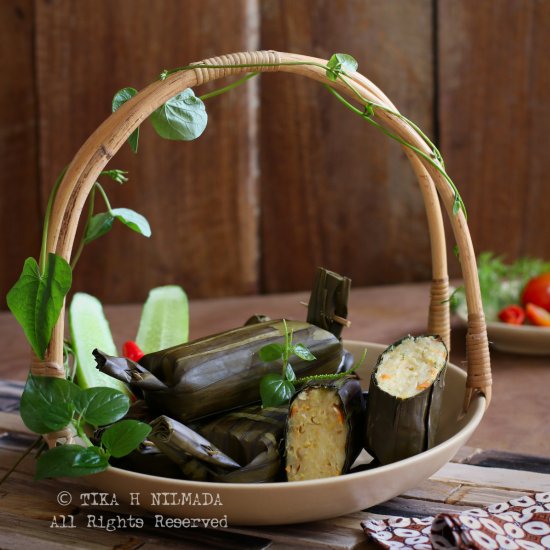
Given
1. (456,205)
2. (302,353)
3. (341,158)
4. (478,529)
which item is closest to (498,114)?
(341,158)

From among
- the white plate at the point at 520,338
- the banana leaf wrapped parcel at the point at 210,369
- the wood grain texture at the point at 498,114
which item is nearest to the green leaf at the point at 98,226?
the banana leaf wrapped parcel at the point at 210,369

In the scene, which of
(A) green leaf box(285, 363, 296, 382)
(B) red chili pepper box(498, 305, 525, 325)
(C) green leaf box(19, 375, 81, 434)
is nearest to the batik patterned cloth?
(A) green leaf box(285, 363, 296, 382)

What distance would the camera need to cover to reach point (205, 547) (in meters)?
0.61

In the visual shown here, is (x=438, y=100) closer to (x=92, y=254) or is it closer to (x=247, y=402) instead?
(x=92, y=254)

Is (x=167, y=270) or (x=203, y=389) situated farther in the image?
(x=167, y=270)

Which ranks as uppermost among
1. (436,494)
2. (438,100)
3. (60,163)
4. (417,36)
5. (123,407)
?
(417,36)

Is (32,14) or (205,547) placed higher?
(32,14)

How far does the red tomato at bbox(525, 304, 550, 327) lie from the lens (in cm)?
129

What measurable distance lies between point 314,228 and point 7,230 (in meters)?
0.61

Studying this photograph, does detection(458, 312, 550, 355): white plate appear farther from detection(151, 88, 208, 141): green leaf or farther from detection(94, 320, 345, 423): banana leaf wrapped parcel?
detection(151, 88, 208, 141): green leaf

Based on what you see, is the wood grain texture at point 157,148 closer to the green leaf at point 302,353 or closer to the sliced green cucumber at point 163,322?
the sliced green cucumber at point 163,322

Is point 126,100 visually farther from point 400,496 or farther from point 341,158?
point 341,158

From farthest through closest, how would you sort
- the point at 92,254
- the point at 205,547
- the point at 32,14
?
the point at 92,254 < the point at 32,14 < the point at 205,547

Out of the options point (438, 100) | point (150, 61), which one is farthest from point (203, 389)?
point (438, 100)
